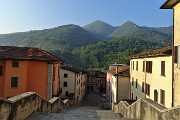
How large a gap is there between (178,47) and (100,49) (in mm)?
113356

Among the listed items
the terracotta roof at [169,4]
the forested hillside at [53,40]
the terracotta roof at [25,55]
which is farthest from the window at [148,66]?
the forested hillside at [53,40]

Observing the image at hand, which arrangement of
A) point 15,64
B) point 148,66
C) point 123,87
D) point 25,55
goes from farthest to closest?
point 123,87, point 25,55, point 15,64, point 148,66

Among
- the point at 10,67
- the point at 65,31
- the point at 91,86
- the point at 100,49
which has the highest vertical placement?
the point at 65,31

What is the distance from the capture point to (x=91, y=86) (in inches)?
3514

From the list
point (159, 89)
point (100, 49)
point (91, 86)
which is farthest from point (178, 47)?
point (100, 49)

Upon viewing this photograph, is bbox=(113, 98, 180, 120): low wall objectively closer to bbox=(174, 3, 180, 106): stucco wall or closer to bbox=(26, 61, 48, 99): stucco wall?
bbox=(174, 3, 180, 106): stucco wall

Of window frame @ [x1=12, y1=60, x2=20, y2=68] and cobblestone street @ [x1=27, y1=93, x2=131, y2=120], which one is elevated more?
window frame @ [x1=12, y1=60, x2=20, y2=68]

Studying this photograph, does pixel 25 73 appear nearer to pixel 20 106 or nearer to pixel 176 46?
pixel 20 106

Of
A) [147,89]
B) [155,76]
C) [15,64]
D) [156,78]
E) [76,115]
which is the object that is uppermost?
Result: [15,64]

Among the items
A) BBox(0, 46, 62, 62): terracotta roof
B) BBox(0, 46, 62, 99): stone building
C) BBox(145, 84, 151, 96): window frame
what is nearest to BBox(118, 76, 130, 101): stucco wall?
BBox(145, 84, 151, 96): window frame

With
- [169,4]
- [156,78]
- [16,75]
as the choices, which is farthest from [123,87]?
[169,4]

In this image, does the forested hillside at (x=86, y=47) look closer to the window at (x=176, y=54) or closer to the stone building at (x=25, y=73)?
the stone building at (x=25, y=73)

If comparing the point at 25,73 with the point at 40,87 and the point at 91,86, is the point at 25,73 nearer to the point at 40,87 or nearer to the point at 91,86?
the point at 40,87

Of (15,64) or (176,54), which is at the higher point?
(176,54)
